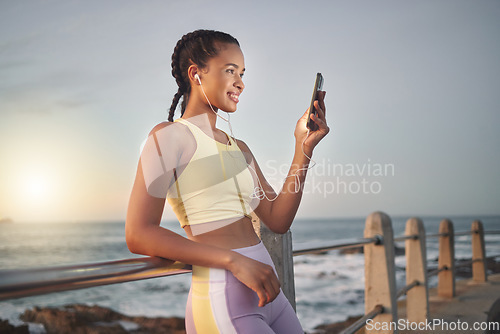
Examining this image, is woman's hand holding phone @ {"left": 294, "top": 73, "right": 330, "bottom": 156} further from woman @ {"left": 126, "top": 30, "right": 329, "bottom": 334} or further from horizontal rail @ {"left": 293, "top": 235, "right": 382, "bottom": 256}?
horizontal rail @ {"left": 293, "top": 235, "right": 382, "bottom": 256}

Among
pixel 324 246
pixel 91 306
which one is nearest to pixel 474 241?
pixel 324 246

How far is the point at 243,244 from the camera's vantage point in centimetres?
109

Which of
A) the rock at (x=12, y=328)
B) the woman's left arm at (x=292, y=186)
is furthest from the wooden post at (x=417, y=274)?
the rock at (x=12, y=328)

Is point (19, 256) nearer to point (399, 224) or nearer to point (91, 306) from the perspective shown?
point (91, 306)

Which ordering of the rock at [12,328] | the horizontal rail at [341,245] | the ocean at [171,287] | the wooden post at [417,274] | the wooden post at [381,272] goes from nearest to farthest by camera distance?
the horizontal rail at [341,245], the wooden post at [381,272], the wooden post at [417,274], the rock at [12,328], the ocean at [171,287]

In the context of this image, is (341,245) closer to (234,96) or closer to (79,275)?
(234,96)

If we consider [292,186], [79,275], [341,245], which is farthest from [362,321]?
[79,275]

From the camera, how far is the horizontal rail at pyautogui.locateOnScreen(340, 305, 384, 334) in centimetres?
191

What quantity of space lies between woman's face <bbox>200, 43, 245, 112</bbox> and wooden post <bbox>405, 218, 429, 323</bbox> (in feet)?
10.0

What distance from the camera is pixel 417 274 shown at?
145 inches

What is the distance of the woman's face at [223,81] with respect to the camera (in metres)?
1.23

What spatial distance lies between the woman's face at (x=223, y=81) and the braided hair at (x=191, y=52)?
0.02 m

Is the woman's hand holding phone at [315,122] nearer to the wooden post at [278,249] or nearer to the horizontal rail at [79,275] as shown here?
the wooden post at [278,249]

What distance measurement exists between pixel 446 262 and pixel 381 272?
2735 mm
